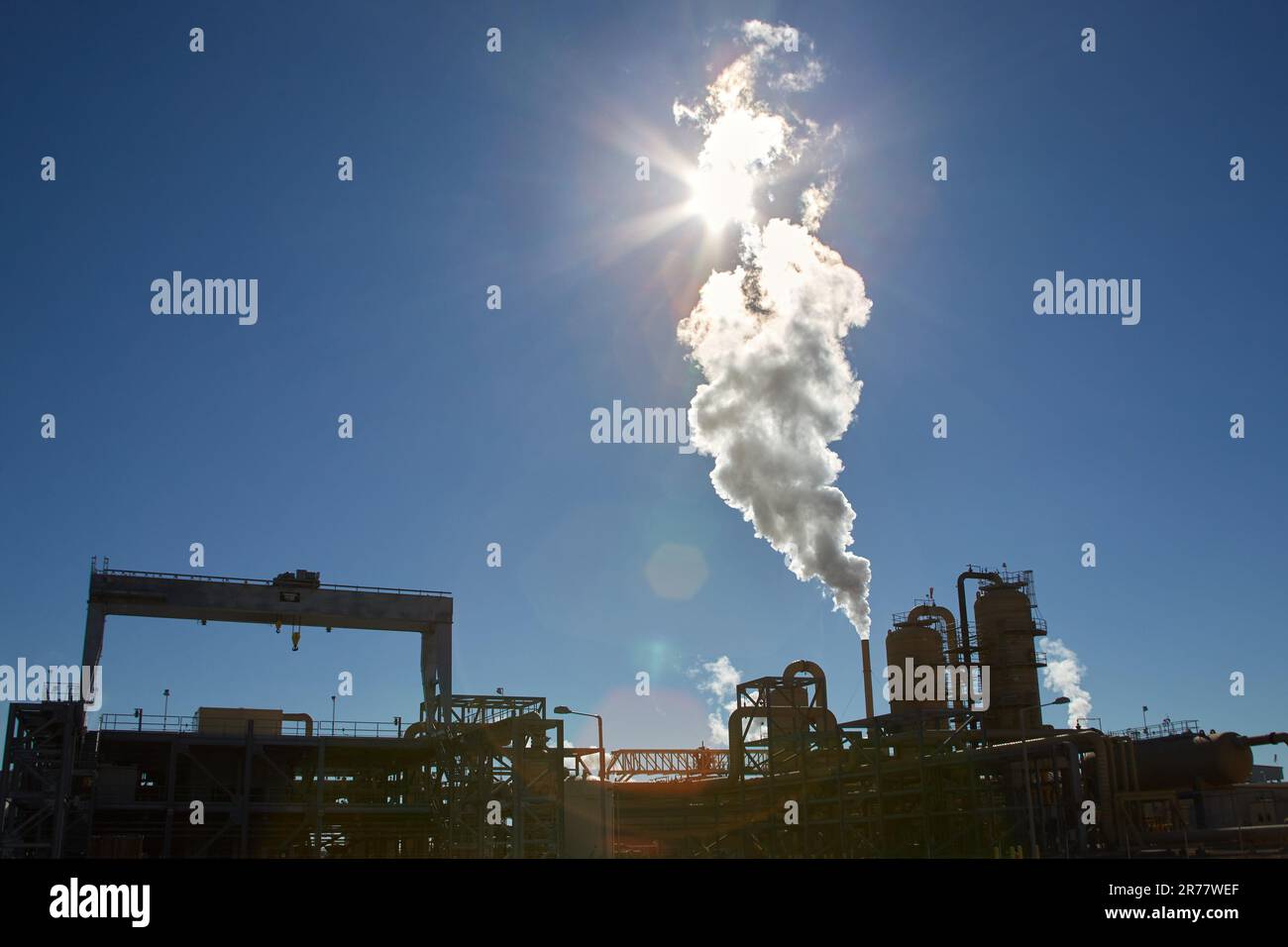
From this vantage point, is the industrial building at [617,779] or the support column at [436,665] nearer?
the industrial building at [617,779]

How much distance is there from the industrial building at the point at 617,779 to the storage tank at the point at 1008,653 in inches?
4.3

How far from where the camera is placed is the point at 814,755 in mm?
50000

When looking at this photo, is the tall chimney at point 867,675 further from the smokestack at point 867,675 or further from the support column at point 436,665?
the support column at point 436,665

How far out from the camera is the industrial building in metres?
38.3

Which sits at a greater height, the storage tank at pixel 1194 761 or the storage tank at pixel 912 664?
the storage tank at pixel 912 664

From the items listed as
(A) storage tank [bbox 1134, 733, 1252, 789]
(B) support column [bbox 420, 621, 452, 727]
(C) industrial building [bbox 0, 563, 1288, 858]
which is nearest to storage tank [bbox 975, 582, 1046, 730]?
(C) industrial building [bbox 0, 563, 1288, 858]

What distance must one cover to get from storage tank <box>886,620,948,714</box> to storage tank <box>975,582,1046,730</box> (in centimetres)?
240

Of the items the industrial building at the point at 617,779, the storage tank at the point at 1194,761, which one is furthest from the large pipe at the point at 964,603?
the storage tank at the point at 1194,761

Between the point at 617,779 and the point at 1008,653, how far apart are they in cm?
2263

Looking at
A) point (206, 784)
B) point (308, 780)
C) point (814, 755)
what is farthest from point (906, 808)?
point (206, 784)

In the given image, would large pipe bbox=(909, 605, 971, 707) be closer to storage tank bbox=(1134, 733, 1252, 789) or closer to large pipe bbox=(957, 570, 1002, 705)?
large pipe bbox=(957, 570, 1002, 705)

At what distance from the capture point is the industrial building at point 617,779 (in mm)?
38344
